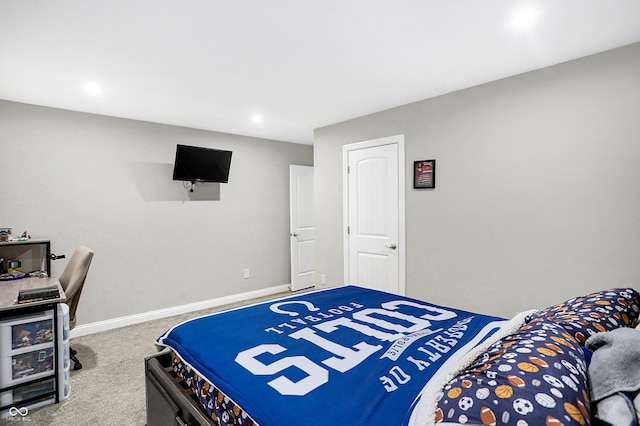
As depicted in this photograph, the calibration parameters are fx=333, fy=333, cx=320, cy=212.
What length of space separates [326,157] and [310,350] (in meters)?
3.21

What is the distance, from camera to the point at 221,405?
1336 mm

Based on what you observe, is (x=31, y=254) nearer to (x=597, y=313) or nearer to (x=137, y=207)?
(x=137, y=207)

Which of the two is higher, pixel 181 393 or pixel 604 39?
pixel 604 39

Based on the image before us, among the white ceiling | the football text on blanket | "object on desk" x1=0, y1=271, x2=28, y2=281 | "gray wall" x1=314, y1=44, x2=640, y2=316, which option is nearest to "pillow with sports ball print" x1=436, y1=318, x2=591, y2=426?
the football text on blanket

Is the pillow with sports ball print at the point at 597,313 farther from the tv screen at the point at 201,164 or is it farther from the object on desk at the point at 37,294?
the tv screen at the point at 201,164

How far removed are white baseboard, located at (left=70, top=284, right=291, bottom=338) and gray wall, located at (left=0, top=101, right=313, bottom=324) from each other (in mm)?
68

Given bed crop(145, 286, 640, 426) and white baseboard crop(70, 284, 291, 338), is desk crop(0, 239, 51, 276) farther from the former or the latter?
bed crop(145, 286, 640, 426)

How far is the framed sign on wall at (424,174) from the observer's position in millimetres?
3295

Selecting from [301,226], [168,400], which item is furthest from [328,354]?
[301,226]

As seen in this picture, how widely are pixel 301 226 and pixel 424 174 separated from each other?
8.51 feet

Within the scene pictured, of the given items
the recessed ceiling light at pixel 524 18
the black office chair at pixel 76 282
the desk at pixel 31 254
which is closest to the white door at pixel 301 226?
the black office chair at pixel 76 282

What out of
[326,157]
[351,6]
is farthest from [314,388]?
[326,157]

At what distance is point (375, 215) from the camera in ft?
12.6

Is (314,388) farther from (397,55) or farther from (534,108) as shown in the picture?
(534,108)
